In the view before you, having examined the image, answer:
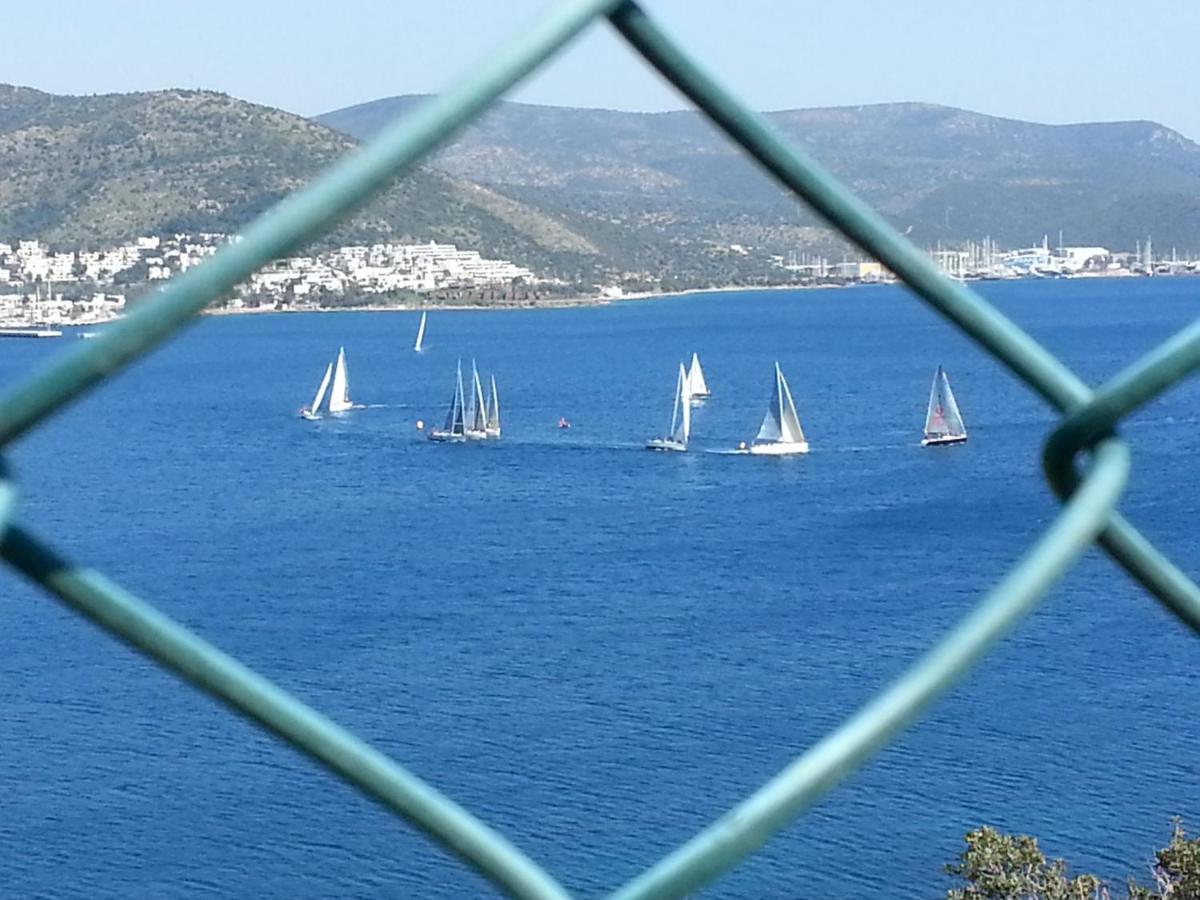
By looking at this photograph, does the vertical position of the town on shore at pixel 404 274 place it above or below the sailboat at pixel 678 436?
above

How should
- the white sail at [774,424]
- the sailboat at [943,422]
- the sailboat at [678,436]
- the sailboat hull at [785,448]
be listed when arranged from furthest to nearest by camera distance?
the sailboat at [678,436]
the sailboat hull at [785,448]
the white sail at [774,424]
the sailboat at [943,422]

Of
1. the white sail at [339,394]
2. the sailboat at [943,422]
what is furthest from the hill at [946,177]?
the white sail at [339,394]

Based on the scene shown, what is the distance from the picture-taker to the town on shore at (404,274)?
962 centimetres

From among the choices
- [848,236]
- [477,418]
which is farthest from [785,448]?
[848,236]

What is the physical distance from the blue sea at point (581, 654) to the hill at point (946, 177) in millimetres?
4450

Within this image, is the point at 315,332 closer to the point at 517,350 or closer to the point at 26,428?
the point at 517,350

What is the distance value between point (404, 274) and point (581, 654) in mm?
23963

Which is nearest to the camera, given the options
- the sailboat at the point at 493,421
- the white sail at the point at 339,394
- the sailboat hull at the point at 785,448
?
the sailboat hull at the point at 785,448

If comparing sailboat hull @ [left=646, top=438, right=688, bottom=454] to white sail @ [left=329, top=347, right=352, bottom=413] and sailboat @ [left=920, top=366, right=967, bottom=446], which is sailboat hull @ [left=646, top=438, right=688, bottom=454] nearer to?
sailboat @ [left=920, top=366, right=967, bottom=446]

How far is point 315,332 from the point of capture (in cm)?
7319

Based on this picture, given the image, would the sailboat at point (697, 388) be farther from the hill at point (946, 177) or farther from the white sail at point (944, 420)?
the white sail at point (944, 420)

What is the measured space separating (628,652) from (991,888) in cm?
909

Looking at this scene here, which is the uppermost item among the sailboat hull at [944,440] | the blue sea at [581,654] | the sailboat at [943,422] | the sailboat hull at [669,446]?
the sailboat at [943,422]

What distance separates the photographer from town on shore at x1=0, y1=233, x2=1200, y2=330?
9617 mm
